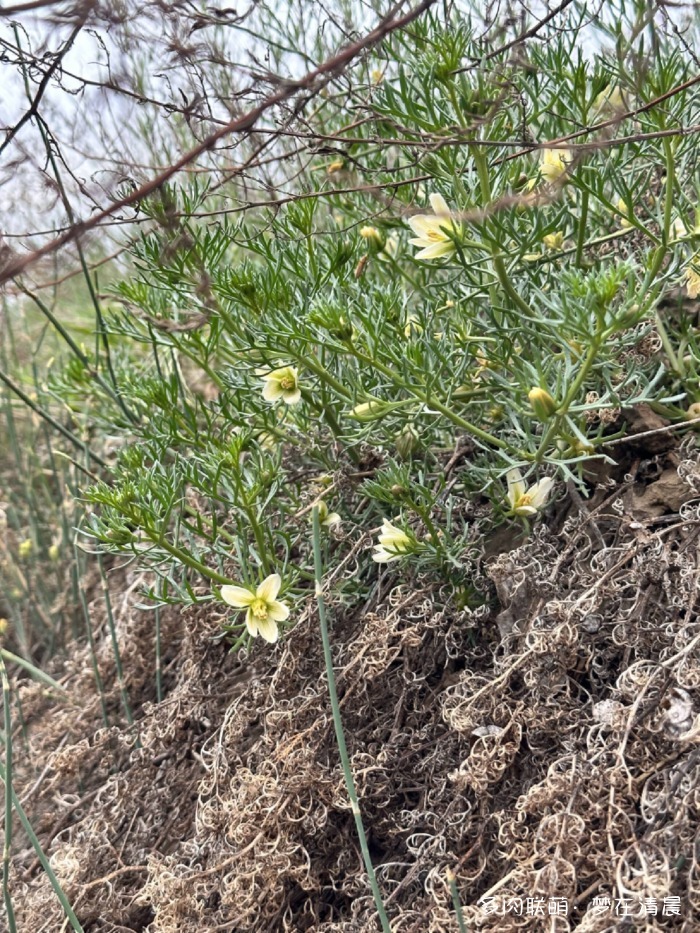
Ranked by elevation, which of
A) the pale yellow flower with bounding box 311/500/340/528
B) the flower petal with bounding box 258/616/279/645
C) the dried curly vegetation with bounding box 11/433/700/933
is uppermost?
the pale yellow flower with bounding box 311/500/340/528

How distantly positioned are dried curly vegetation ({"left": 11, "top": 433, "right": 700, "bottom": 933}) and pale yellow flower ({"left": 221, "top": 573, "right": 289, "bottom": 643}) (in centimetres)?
16

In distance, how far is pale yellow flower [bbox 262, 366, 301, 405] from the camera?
1.43 m

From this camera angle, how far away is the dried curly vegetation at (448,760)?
1.20m

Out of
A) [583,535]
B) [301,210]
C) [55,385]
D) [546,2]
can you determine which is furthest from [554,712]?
[55,385]

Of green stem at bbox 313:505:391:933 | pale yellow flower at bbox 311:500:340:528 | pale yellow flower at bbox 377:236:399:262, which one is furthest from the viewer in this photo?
pale yellow flower at bbox 377:236:399:262

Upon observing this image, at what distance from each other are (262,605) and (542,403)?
567mm

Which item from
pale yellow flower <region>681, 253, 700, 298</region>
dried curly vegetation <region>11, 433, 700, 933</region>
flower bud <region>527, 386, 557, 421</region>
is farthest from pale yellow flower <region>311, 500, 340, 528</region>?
pale yellow flower <region>681, 253, 700, 298</region>

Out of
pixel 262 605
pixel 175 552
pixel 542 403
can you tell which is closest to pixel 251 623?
pixel 262 605

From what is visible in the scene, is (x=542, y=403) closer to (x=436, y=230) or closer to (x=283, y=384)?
(x=436, y=230)

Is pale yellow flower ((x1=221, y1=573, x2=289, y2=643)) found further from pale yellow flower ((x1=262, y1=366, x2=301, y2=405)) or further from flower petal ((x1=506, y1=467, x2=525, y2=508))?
flower petal ((x1=506, y1=467, x2=525, y2=508))

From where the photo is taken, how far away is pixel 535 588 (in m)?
1.44

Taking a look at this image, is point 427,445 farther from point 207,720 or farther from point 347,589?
point 207,720

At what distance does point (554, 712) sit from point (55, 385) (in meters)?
1.36

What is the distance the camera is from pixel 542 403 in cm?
128
